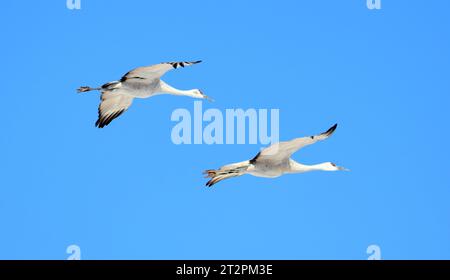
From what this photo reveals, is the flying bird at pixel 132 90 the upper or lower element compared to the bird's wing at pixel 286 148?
upper

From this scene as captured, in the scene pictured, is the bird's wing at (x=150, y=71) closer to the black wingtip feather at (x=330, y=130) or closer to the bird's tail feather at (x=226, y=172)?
the bird's tail feather at (x=226, y=172)

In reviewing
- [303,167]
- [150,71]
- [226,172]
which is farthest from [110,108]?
[303,167]

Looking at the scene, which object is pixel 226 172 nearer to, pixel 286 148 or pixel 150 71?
pixel 286 148

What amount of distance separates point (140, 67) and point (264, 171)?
12.5ft

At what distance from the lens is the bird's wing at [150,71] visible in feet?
82.2

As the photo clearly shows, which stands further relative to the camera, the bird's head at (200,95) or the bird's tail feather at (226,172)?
the bird's head at (200,95)

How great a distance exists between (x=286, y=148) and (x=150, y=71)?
4.05 m

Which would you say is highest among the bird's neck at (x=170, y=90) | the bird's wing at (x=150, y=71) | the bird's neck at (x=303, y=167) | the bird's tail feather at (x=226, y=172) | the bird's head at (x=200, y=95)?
the bird's head at (x=200, y=95)

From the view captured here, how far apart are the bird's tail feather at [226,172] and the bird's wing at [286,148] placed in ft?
0.83

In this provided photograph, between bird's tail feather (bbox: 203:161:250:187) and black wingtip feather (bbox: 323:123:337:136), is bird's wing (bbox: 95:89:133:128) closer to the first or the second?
bird's tail feather (bbox: 203:161:250:187)

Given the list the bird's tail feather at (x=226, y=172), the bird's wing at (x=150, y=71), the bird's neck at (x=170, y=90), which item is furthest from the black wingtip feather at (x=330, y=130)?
the bird's neck at (x=170, y=90)

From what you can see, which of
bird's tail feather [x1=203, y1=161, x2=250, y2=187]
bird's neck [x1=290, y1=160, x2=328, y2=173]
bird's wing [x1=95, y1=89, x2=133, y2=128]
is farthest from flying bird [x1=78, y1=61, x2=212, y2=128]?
bird's neck [x1=290, y1=160, x2=328, y2=173]
